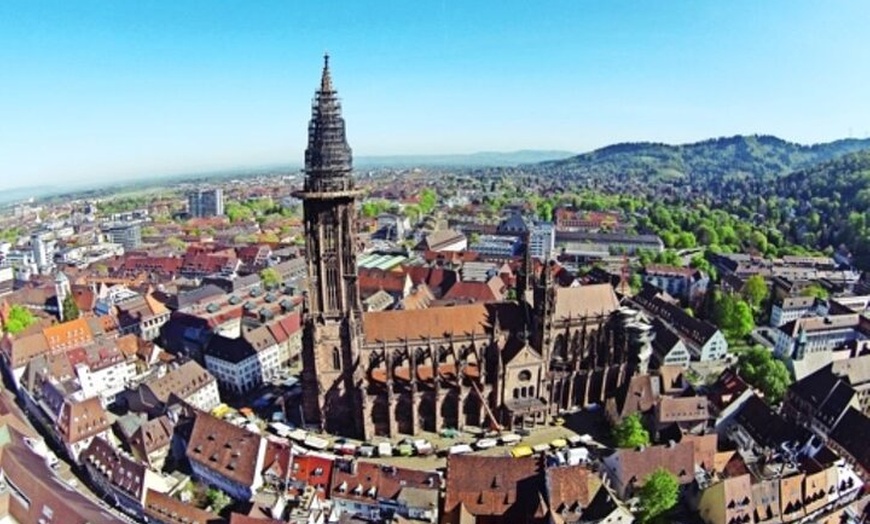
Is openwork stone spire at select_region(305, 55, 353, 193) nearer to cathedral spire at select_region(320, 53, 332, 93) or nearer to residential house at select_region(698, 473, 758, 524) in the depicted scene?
cathedral spire at select_region(320, 53, 332, 93)

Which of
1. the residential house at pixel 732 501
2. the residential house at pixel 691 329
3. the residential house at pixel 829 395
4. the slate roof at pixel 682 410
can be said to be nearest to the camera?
the residential house at pixel 732 501

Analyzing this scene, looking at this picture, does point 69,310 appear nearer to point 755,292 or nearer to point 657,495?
point 657,495

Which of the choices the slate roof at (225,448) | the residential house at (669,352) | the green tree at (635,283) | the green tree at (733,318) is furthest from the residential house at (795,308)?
the slate roof at (225,448)

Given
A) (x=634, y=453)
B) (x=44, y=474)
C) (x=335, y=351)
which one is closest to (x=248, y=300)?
(x=335, y=351)

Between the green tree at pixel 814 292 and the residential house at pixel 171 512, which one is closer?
the residential house at pixel 171 512

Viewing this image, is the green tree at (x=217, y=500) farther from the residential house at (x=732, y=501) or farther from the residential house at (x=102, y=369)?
the residential house at (x=732, y=501)

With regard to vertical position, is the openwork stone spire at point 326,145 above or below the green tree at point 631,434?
above

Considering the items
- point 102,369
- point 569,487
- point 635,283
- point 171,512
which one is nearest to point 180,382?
point 102,369
